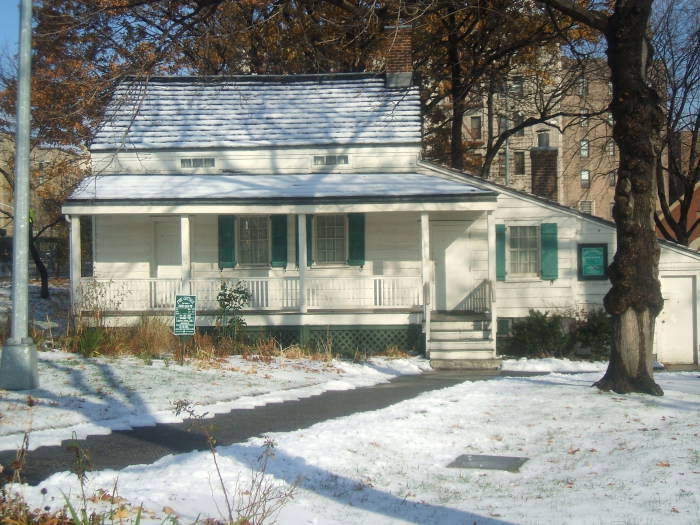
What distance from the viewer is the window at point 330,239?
19.7 m

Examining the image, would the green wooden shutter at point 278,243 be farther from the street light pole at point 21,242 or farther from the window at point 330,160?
the street light pole at point 21,242

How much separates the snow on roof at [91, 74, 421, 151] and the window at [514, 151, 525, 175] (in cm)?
3708

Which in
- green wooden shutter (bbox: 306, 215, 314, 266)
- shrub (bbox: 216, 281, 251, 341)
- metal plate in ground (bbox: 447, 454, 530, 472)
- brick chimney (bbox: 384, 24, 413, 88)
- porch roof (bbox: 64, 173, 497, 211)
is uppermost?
brick chimney (bbox: 384, 24, 413, 88)

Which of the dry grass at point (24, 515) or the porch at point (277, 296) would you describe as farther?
the porch at point (277, 296)

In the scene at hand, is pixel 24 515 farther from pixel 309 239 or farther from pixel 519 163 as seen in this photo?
pixel 519 163

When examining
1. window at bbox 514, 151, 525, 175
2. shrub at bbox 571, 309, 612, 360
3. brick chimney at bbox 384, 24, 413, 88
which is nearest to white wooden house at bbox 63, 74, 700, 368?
brick chimney at bbox 384, 24, 413, 88

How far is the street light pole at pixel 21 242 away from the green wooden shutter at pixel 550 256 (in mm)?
12250

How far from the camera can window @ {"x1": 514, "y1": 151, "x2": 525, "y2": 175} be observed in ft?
191

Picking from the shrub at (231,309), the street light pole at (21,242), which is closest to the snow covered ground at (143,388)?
the street light pole at (21,242)

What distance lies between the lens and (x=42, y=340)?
1488cm

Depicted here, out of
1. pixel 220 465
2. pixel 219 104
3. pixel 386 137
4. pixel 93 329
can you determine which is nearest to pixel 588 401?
pixel 220 465

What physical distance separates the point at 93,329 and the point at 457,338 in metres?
7.36

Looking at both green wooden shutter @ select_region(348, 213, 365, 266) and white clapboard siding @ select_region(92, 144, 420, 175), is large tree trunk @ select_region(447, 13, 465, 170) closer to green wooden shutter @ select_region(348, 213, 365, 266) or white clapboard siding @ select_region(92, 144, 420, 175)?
white clapboard siding @ select_region(92, 144, 420, 175)

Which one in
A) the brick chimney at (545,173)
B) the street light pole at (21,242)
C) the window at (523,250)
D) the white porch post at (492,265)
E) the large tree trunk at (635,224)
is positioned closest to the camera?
the street light pole at (21,242)
